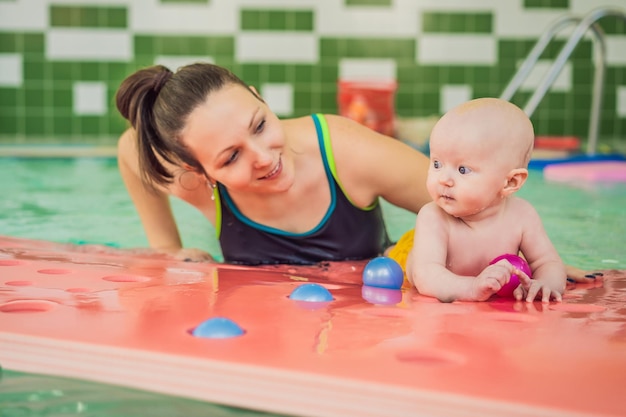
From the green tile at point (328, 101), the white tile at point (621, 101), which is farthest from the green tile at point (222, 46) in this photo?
the white tile at point (621, 101)

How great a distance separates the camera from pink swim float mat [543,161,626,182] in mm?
4906

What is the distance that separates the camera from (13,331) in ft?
4.50

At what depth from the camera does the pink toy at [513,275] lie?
5.66 feet

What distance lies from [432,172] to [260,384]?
724 millimetres

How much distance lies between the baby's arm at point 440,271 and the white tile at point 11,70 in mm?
5448

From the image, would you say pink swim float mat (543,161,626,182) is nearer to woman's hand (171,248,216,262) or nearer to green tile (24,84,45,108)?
woman's hand (171,248,216,262)

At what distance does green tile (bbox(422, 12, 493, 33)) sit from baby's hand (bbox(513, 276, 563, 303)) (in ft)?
16.9

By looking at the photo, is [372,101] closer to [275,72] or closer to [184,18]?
[275,72]

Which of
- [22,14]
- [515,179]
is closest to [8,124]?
[22,14]

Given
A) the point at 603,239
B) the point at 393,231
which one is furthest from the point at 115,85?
the point at 603,239

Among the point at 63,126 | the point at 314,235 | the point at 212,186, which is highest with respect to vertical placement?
the point at 212,186

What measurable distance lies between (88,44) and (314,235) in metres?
4.72

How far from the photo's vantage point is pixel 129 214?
3930mm

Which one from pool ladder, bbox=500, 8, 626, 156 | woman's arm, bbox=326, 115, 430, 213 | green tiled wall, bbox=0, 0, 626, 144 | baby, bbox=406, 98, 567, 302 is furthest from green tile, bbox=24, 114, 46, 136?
baby, bbox=406, 98, 567, 302
